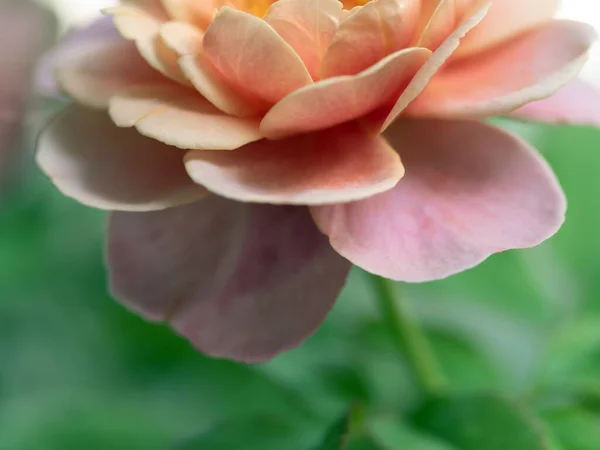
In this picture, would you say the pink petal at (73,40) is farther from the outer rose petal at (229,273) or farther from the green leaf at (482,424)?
the green leaf at (482,424)

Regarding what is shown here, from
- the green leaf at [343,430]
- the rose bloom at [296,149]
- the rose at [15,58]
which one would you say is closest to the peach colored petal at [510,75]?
the rose bloom at [296,149]

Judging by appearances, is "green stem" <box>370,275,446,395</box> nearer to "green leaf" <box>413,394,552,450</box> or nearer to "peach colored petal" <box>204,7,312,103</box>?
"green leaf" <box>413,394,552,450</box>

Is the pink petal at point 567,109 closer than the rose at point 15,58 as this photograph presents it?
Yes

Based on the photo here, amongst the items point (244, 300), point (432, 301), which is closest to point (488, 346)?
point (432, 301)

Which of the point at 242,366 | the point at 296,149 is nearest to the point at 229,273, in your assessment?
the point at 296,149

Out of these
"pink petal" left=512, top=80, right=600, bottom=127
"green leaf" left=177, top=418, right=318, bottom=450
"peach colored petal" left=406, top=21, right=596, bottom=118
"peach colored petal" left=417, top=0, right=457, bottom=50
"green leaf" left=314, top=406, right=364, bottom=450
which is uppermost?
"peach colored petal" left=417, top=0, right=457, bottom=50

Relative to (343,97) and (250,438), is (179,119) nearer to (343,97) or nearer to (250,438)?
(343,97)

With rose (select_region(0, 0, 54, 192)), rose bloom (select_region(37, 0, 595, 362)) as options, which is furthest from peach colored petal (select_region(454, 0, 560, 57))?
rose (select_region(0, 0, 54, 192))
